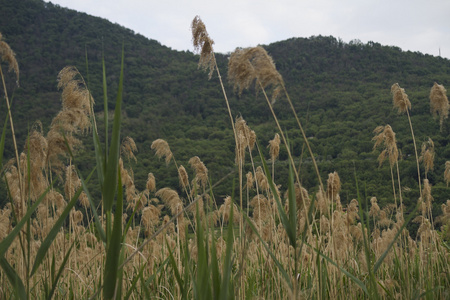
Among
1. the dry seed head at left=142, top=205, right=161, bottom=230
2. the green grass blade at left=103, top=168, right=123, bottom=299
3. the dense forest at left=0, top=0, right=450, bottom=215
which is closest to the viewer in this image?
the green grass blade at left=103, top=168, right=123, bottom=299

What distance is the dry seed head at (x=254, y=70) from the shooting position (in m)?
2.08

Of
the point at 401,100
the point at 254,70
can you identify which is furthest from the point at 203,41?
the point at 401,100

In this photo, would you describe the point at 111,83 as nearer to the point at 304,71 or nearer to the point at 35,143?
the point at 304,71

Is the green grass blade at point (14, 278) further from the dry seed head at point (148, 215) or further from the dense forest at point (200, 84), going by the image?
the dense forest at point (200, 84)

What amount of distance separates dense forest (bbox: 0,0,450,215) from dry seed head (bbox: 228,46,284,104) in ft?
70.3

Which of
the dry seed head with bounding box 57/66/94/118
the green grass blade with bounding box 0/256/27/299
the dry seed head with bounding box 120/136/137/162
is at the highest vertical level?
the dry seed head with bounding box 57/66/94/118

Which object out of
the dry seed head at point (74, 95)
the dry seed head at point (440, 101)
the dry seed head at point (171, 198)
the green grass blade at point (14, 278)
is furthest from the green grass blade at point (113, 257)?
the dry seed head at point (440, 101)

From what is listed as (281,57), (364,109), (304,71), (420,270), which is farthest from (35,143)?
(281,57)

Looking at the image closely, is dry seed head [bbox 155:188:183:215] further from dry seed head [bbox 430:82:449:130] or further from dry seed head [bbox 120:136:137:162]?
dry seed head [bbox 430:82:449:130]

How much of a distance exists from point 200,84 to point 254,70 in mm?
74069

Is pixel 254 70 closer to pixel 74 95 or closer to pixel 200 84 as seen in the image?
pixel 74 95

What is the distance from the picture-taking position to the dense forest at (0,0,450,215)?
134ft

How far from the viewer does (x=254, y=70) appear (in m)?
2.16

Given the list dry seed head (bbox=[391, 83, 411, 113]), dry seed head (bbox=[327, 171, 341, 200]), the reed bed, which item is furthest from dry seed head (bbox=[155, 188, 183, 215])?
dry seed head (bbox=[391, 83, 411, 113])
